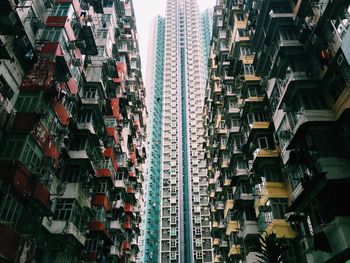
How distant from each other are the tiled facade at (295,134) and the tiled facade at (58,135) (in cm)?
1253

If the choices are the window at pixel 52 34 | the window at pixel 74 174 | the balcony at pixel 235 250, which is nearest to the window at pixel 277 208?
the balcony at pixel 235 250

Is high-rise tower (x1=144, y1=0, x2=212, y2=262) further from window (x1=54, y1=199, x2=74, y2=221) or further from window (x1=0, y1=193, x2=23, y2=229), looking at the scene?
window (x1=0, y1=193, x2=23, y2=229)

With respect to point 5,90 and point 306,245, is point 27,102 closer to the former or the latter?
point 5,90

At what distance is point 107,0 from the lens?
35.5m

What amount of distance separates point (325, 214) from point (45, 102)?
1750 centimetres

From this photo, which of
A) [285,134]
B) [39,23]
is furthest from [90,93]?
[285,134]

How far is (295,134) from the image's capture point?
18.9m

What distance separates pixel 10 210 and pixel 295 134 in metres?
16.1

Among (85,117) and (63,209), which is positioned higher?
(85,117)

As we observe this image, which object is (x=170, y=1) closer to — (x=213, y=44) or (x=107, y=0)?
(x=213, y=44)

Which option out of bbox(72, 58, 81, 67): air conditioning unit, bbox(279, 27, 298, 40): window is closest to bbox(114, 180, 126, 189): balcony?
bbox(72, 58, 81, 67): air conditioning unit

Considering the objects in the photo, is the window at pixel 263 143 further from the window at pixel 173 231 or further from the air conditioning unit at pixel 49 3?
the window at pixel 173 231

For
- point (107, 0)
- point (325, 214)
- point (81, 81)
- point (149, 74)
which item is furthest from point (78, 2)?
point (149, 74)

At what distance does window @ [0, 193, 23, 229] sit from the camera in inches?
586
